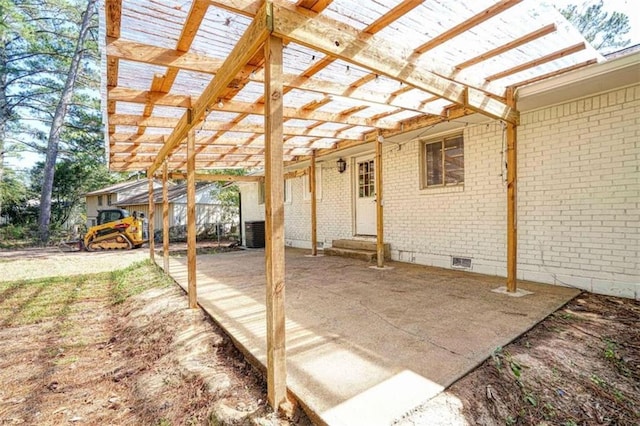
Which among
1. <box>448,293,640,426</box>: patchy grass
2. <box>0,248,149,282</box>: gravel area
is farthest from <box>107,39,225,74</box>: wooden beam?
<box>0,248,149,282</box>: gravel area

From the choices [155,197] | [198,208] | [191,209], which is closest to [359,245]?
[191,209]

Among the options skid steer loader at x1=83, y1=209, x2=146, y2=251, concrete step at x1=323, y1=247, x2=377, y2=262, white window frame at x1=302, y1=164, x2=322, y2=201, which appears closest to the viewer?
concrete step at x1=323, y1=247, x2=377, y2=262

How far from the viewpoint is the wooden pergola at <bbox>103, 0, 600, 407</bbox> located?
1963mm

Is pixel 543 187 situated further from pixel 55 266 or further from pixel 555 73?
pixel 55 266

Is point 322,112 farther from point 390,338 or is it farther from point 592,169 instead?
point 592,169

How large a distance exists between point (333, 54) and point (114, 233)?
13345mm

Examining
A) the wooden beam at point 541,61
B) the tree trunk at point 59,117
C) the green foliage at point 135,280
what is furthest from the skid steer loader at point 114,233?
the wooden beam at point 541,61

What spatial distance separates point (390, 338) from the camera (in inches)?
110

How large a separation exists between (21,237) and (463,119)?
22.3m

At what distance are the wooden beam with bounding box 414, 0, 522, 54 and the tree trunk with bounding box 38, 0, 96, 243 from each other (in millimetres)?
18426

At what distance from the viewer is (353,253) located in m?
7.32

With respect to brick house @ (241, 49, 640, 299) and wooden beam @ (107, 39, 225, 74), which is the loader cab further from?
wooden beam @ (107, 39, 225, 74)

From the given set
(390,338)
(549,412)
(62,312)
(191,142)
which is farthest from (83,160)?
(549,412)

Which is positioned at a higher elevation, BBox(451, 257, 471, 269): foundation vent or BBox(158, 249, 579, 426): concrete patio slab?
BBox(451, 257, 471, 269): foundation vent
